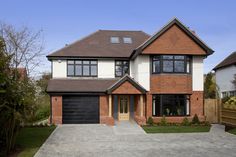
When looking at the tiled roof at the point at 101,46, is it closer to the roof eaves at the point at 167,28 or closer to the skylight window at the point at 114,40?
the skylight window at the point at 114,40

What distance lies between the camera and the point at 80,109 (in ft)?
81.7

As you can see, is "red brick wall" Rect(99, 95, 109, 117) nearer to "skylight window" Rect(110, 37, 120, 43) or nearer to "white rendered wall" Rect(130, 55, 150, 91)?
"white rendered wall" Rect(130, 55, 150, 91)

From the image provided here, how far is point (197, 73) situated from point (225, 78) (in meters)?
11.0

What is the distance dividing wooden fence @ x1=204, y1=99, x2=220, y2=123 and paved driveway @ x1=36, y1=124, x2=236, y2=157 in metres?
6.62

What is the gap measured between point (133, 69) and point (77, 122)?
679 centimetres

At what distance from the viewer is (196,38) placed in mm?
23688

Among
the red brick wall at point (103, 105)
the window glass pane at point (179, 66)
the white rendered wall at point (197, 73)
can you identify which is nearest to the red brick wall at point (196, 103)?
the white rendered wall at point (197, 73)

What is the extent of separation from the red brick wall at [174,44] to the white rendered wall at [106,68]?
4129mm

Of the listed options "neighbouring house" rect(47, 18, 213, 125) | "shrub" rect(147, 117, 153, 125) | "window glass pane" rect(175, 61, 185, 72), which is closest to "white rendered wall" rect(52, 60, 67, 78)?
"neighbouring house" rect(47, 18, 213, 125)

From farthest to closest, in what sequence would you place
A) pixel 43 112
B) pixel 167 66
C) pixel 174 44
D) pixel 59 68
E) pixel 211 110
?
pixel 43 112
pixel 59 68
pixel 211 110
pixel 167 66
pixel 174 44

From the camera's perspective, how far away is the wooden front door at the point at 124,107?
1029 inches

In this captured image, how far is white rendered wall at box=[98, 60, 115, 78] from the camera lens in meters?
26.3

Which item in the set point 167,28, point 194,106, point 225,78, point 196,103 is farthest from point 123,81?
point 225,78

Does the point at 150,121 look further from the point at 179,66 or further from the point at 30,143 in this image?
the point at 30,143
